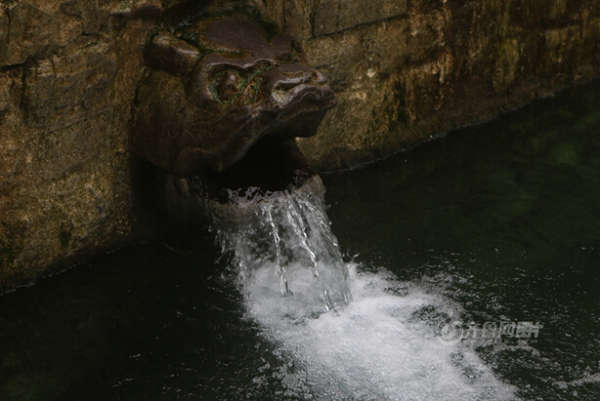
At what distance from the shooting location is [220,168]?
379cm

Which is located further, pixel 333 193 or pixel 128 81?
pixel 333 193

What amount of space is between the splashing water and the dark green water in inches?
4.3

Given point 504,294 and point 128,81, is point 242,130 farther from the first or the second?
point 504,294

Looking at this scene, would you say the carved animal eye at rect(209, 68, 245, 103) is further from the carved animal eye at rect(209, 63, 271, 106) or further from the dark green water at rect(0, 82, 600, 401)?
the dark green water at rect(0, 82, 600, 401)

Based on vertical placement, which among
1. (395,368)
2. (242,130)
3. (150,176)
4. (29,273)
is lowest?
(395,368)

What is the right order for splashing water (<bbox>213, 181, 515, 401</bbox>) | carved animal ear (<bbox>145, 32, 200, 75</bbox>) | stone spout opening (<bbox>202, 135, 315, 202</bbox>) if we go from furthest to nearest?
stone spout opening (<bbox>202, 135, 315, 202</bbox>) → carved animal ear (<bbox>145, 32, 200, 75</bbox>) → splashing water (<bbox>213, 181, 515, 401</bbox>)

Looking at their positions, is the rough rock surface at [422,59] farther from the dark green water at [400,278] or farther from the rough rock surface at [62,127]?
the rough rock surface at [62,127]

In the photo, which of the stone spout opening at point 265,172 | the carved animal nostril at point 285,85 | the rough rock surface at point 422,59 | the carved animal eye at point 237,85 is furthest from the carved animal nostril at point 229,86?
the rough rock surface at point 422,59

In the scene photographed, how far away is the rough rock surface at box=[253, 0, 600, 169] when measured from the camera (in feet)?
16.1

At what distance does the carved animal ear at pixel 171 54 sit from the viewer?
3.81 m

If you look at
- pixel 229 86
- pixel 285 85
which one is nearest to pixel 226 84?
pixel 229 86

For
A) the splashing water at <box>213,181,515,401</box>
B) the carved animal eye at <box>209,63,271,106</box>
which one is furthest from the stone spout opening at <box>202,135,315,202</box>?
the carved animal eye at <box>209,63,271,106</box>

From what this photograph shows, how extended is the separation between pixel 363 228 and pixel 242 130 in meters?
1.28

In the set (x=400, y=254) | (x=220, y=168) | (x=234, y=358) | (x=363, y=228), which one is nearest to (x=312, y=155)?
(x=363, y=228)
